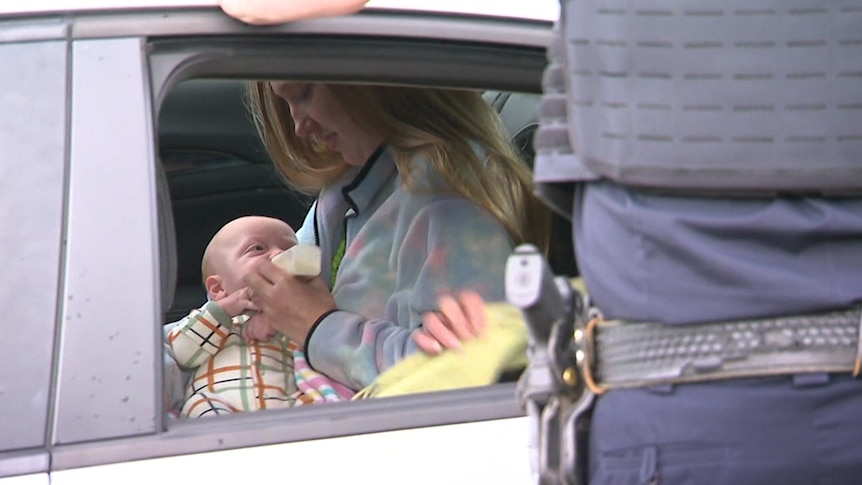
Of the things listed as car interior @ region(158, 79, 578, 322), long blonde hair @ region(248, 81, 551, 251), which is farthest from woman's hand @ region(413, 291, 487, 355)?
car interior @ region(158, 79, 578, 322)

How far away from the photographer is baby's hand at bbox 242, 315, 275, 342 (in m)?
2.86

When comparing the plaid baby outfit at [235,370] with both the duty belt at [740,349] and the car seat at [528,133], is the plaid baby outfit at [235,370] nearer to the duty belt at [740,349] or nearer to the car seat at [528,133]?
the car seat at [528,133]

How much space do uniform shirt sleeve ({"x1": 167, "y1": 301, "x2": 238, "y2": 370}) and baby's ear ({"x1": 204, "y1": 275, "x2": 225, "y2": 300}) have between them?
0.10 meters

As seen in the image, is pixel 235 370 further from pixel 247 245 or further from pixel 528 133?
pixel 528 133

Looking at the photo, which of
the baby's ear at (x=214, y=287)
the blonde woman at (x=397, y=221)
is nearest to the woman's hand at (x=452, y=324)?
the blonde woman at (x=397, y=221)

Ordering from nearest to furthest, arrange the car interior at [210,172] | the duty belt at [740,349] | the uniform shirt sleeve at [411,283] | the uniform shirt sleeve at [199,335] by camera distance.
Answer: the duty belt at [740,349]
the uniform shirt sleeve at [411,283]
the uniform shirt sleeve at [199,335]
the car interior at [210,172]

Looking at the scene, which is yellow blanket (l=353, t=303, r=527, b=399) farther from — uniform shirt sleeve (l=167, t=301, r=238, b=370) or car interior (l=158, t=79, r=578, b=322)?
car interior (l=158, t=79, r=578, b=322)

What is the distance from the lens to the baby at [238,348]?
2.67 metres

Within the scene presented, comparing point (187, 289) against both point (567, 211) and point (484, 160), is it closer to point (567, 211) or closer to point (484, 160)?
point (484, 160)

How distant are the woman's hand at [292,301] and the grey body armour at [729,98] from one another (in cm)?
110

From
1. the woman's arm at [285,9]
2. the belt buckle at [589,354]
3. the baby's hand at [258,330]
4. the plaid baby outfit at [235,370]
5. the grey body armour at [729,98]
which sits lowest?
the plaid baby outfit at [235,370]

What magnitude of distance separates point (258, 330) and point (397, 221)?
358 millimetres

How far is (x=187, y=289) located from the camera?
364 centimetres

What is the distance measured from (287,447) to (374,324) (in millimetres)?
559
